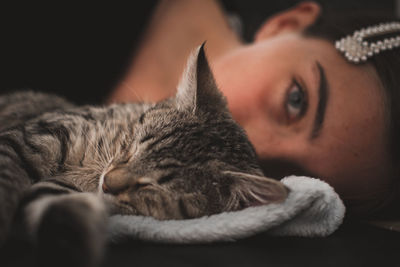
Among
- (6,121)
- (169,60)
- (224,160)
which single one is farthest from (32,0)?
(224,160)

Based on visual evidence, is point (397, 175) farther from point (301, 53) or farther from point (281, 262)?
point (281, 262)

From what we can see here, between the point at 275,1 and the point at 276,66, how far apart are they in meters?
1.62

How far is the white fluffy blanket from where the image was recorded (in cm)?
76

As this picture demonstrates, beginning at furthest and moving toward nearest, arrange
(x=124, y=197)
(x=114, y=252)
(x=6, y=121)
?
(x=6, y=121), (x=124, y=197), (x=114, y=252)

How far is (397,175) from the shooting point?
1.24 metres

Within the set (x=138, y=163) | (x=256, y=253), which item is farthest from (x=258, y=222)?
(x=138, y=163)

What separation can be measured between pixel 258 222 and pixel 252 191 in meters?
0.11

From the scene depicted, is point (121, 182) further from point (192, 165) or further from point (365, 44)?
→ point (365, 44)

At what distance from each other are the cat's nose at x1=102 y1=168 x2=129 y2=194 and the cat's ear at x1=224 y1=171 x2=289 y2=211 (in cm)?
30

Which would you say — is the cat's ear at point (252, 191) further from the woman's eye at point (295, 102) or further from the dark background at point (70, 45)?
the dark background at point (70, 45)

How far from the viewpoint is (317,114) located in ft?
3.82

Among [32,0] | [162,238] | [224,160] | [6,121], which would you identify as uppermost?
[32,0]

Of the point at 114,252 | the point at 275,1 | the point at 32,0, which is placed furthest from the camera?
the point at 275,1

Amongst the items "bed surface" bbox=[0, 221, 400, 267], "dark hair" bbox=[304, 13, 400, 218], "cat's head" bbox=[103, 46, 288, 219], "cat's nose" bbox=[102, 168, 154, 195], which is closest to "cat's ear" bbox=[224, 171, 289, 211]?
"cat's head" bbox=[103, 46, 288, 219]
